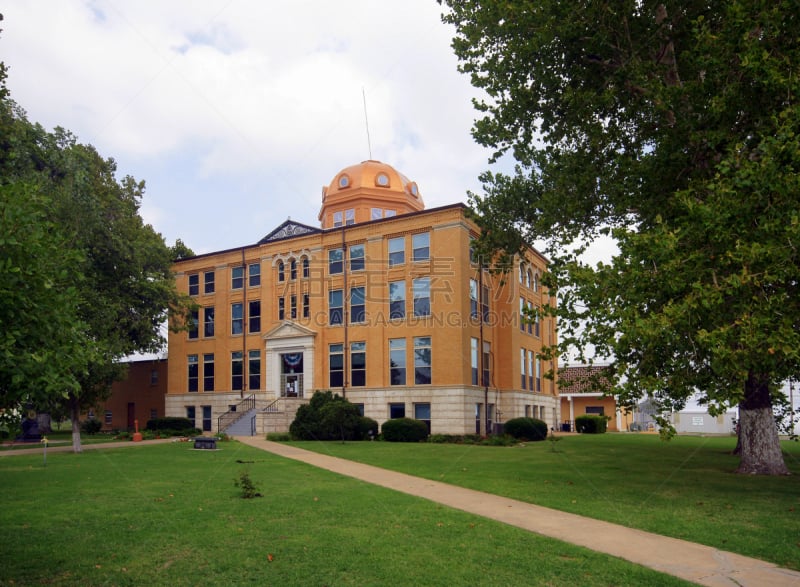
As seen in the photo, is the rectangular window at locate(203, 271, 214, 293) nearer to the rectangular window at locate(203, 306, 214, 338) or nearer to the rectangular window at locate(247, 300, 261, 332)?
the rectangular window at locate(203, 306, 214, 338)

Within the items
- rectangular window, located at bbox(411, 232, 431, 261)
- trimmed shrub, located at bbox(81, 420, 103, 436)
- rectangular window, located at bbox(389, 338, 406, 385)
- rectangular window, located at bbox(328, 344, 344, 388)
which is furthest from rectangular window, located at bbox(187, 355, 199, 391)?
rectangular window, located at bbox(411, 232, 431, 261)

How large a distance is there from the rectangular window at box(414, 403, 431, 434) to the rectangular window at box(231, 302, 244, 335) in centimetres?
1476

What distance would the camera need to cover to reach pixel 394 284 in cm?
3803

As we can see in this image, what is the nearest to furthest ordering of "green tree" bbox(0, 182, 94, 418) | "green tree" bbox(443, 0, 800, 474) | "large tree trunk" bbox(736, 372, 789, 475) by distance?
1. "green tree" bbox(0, 182, 94, 418)
2. "green tree" bbox(443, 0, 800, 474)
3. "large tree trunk" bbox(736, 372, 789, 475)

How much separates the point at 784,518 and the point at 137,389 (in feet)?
162

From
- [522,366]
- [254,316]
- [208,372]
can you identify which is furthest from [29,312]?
[208,372]

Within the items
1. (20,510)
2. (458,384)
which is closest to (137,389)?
(458,384)

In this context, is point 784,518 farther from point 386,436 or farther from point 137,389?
point 137,389

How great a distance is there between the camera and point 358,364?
127 ft

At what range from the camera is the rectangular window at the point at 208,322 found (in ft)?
151

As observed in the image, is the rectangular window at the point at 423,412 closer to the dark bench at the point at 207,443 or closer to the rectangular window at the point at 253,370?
the rectangular window at the point at 253,370

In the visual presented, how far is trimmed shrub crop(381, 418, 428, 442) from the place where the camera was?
3347 cm

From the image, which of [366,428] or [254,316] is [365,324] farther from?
[254,316]

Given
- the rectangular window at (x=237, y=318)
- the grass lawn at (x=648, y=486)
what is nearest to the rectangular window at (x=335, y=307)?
the rectangular window at (x=237, y=318)
